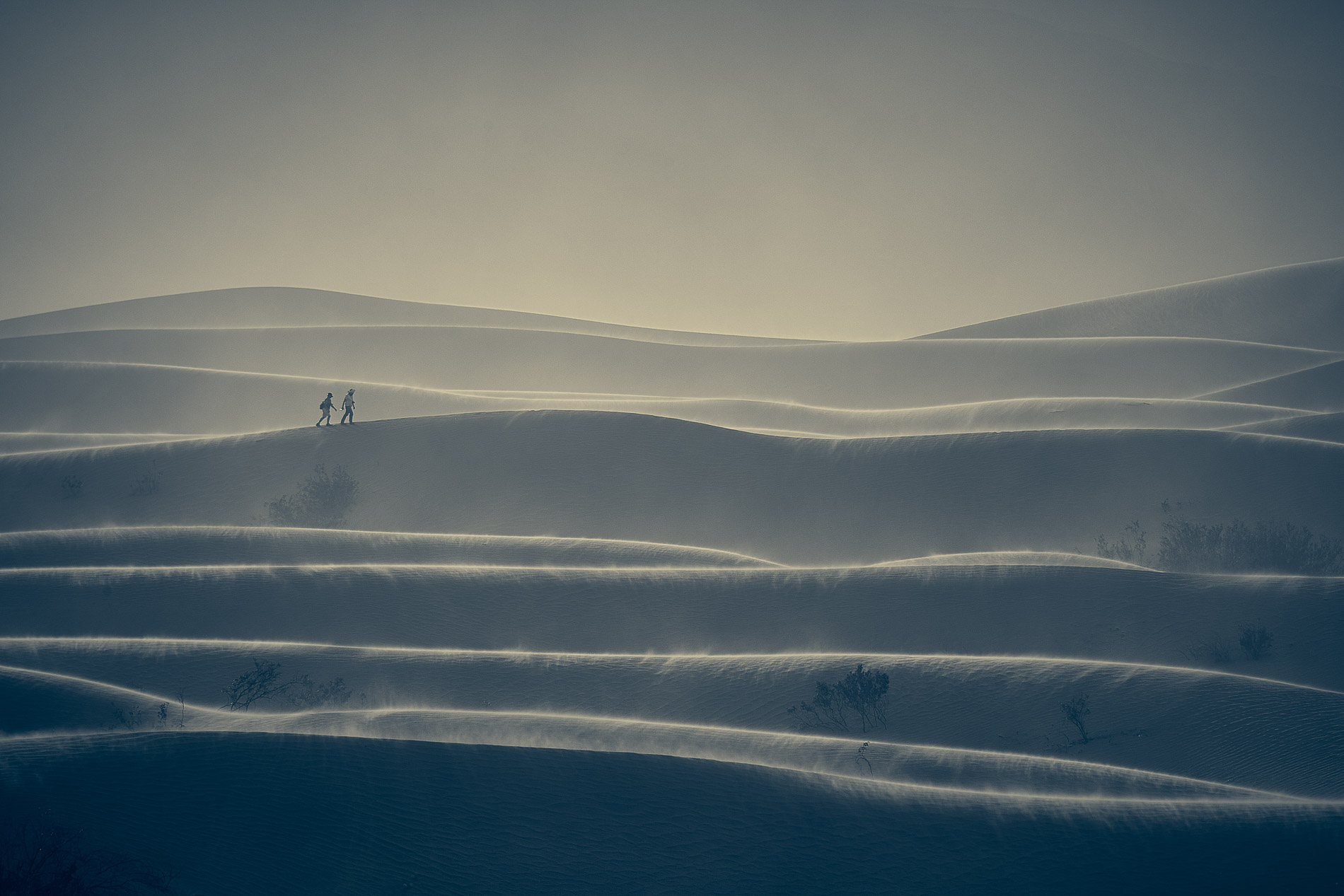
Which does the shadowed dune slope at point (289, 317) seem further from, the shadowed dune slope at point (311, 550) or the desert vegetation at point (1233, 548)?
the shadowed dune slope at point (311, 550)

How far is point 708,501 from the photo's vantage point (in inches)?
1022

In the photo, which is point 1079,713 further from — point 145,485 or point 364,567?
point 145,485

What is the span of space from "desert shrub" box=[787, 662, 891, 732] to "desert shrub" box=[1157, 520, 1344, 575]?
1119 cm

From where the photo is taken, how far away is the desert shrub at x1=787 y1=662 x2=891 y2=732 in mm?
12789

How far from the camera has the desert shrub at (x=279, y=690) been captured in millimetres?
13219

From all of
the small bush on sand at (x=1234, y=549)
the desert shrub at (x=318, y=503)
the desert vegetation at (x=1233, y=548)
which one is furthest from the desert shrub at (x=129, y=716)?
the small bush on sand at (x=1234, y=549)

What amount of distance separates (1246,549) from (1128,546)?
2506 mm

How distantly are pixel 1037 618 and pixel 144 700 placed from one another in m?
14.6

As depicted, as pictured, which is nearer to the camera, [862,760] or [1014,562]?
[862,760]

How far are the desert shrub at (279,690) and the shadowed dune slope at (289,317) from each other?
47.2m

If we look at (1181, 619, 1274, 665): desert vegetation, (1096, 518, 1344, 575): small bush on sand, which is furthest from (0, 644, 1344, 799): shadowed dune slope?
(1096, 518, 1344, 575): small bush on sand

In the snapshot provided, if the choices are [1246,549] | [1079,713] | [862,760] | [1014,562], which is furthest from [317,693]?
[1246,549]

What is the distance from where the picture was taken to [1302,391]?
114 feet

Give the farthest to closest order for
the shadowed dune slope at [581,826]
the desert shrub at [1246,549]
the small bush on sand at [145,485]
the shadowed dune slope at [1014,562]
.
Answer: the small bush on sand at [145,485]
the desert shrub at [1246,549]
the shadowed dune slope at [1014,562]
the shadowed dune slope at [581,826]
